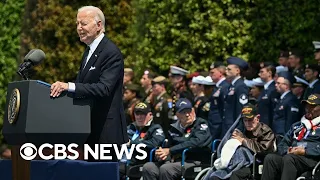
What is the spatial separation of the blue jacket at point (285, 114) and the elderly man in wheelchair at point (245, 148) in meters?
1.60

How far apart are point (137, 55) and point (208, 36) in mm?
1551

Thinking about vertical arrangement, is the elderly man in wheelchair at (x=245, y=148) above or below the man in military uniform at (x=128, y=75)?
below

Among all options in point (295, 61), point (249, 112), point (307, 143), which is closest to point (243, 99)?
point (295, 61)

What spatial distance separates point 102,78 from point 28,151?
87 centimetres

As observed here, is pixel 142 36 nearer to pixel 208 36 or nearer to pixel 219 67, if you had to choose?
pixel 208 36

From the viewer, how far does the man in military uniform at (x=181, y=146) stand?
40.7 ft

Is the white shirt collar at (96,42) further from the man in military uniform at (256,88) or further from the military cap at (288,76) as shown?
the man in military uniform at (256,88)

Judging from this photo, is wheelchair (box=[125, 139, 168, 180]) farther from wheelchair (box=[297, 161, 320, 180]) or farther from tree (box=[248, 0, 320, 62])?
tree (box=[248, 0, 320, 62])

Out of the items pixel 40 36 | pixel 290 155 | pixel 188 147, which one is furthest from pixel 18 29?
pixel 290 155

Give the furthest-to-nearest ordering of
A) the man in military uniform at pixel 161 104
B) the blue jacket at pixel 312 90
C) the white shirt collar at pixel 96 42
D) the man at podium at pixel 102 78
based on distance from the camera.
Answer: the man in military uniform at pixel 161 104 < the blue jacket at pixel 312 90 < the white shirt collar at pixel 96 42 < the man at podium at pixel 102 78

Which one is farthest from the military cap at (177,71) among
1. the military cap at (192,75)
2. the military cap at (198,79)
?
the military cap at (198,79)

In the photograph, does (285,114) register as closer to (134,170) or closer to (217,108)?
(217,108)

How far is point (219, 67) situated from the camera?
583 inches

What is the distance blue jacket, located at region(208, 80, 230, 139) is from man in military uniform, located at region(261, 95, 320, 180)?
244 centimetres
